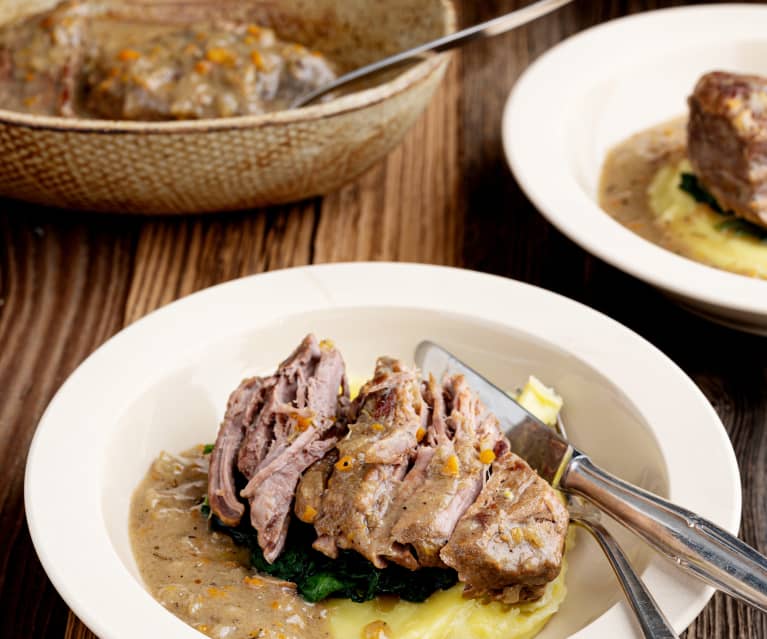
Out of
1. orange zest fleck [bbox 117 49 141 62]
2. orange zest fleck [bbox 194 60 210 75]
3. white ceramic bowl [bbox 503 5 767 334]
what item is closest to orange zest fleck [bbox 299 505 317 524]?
white ceramic bowl [bbox 503 5 767 334]

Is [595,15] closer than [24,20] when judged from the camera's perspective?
No

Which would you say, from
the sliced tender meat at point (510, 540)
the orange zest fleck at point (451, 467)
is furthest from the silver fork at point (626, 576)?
the orange zest fleck at point (451, 467)

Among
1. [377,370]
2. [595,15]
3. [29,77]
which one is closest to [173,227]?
[29,77]

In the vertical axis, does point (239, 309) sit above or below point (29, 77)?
below

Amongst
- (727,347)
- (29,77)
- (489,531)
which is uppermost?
(29,77)

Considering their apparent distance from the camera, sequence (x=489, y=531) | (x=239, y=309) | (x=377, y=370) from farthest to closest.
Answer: (x=239, y=309), (x=377, y=370), (x=489, y=531)

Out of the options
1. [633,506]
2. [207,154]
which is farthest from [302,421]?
[207,154]

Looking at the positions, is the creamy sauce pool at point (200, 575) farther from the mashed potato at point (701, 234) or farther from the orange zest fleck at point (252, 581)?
the mashed potato at point (701, 234)

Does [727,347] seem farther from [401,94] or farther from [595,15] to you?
[595,15]
